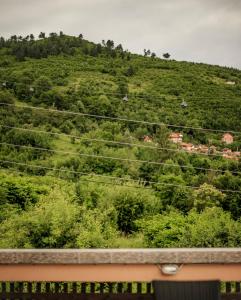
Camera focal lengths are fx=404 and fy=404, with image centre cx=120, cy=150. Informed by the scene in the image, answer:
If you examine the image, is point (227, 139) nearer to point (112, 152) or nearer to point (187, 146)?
point (187, 146)

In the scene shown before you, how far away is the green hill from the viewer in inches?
990

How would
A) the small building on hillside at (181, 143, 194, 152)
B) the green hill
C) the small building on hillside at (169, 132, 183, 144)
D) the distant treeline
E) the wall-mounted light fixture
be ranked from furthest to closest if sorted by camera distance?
1. the distant treeline
2. the small building on hillside at (169, 132, 183, 144)
3. the small building on hillside at (181, 143, 194, 152)
4. the green hill
5. the wall-mounted light fixture

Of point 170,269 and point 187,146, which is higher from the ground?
point 170,269

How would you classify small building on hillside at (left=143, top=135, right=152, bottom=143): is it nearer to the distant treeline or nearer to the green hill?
the green hill

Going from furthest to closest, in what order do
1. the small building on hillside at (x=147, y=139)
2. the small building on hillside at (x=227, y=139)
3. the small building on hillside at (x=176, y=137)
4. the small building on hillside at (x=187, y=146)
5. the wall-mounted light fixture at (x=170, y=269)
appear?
the small building on hillside at (x=147, y=139) < the small building on hillside at (x=176, y=137) < the small building on hillside at (x=227, y=139) < the small building on hillside at (x=187, y=146) < the wall-mounted light fixture at (x=170, y=269)

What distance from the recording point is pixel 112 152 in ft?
149

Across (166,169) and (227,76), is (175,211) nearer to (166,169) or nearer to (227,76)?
(166,169)

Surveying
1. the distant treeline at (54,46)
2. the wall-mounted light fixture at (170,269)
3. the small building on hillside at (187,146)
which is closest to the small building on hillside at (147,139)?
the small building on hillside at (187,146)

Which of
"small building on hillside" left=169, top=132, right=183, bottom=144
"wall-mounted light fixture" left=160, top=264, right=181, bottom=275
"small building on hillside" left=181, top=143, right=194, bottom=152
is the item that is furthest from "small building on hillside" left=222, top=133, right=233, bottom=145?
"wall-mounted light fixture" left=160, top=264, right=181, bottom=275

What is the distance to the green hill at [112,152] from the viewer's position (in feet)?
82.5

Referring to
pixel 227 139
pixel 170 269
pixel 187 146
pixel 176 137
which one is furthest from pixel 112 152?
pixel 170 269

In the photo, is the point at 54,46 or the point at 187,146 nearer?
the point at 187,146

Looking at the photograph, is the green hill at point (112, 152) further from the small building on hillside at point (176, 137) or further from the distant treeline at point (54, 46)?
the small building on hillside at point (176, 137)

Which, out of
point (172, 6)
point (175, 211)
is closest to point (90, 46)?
point (172, 6)
